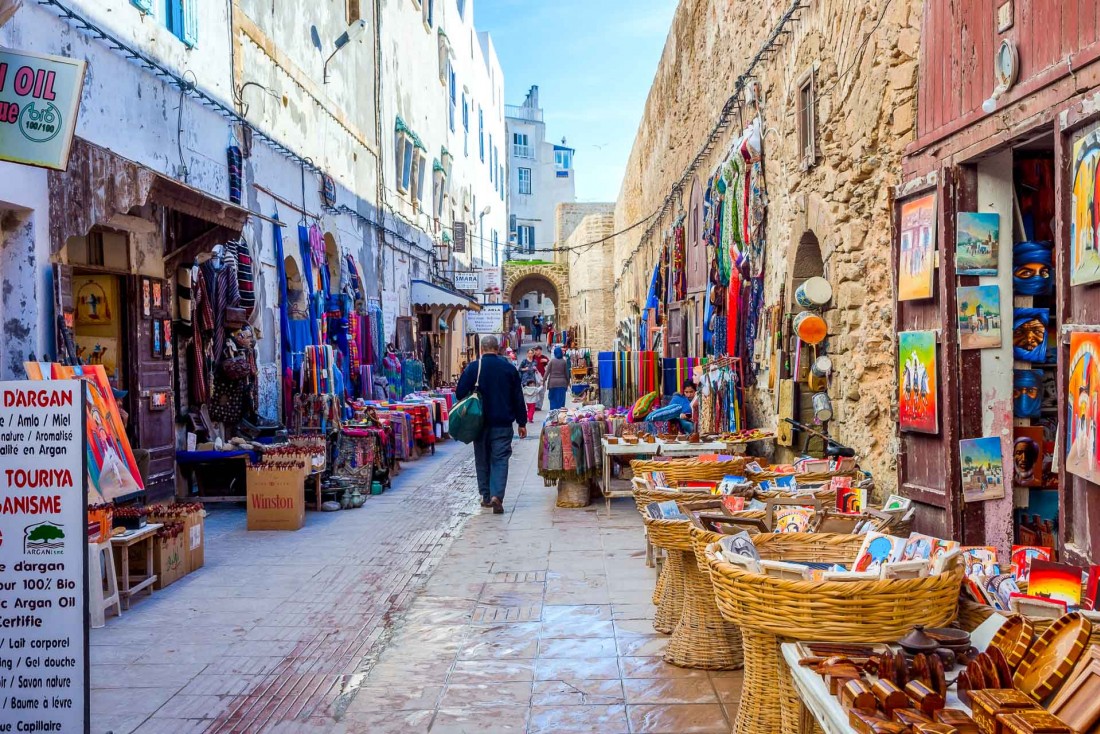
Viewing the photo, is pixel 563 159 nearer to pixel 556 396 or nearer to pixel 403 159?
pixel 403 159

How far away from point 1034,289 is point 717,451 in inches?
154

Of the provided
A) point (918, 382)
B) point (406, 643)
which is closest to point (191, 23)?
point (406, 643)

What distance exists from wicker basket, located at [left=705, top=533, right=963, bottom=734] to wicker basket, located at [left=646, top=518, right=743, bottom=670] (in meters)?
1.10

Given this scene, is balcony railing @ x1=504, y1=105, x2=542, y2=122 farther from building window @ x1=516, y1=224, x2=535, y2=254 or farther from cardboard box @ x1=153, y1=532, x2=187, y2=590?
cardboard box @ x1=153, y1=532, x2=187, y2=590

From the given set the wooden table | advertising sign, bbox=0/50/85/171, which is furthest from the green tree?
the wooden table

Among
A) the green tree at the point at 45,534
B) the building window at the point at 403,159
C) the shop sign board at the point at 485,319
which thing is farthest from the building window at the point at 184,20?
the shop sign board at the point at 485,319

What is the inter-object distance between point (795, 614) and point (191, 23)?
7.94m

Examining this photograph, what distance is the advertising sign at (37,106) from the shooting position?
13.5 feet

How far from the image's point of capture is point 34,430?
3344mm

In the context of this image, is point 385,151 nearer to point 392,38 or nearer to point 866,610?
point 392,38

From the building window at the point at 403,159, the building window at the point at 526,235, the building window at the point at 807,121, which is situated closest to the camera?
the building window at the point at 807,121

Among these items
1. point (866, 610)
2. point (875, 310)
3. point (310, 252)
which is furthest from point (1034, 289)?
point (310, 252)

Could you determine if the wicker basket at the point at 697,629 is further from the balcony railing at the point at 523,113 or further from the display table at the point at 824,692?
the balcony railing at the point at 523,113

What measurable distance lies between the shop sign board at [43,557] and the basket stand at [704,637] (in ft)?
7.99
